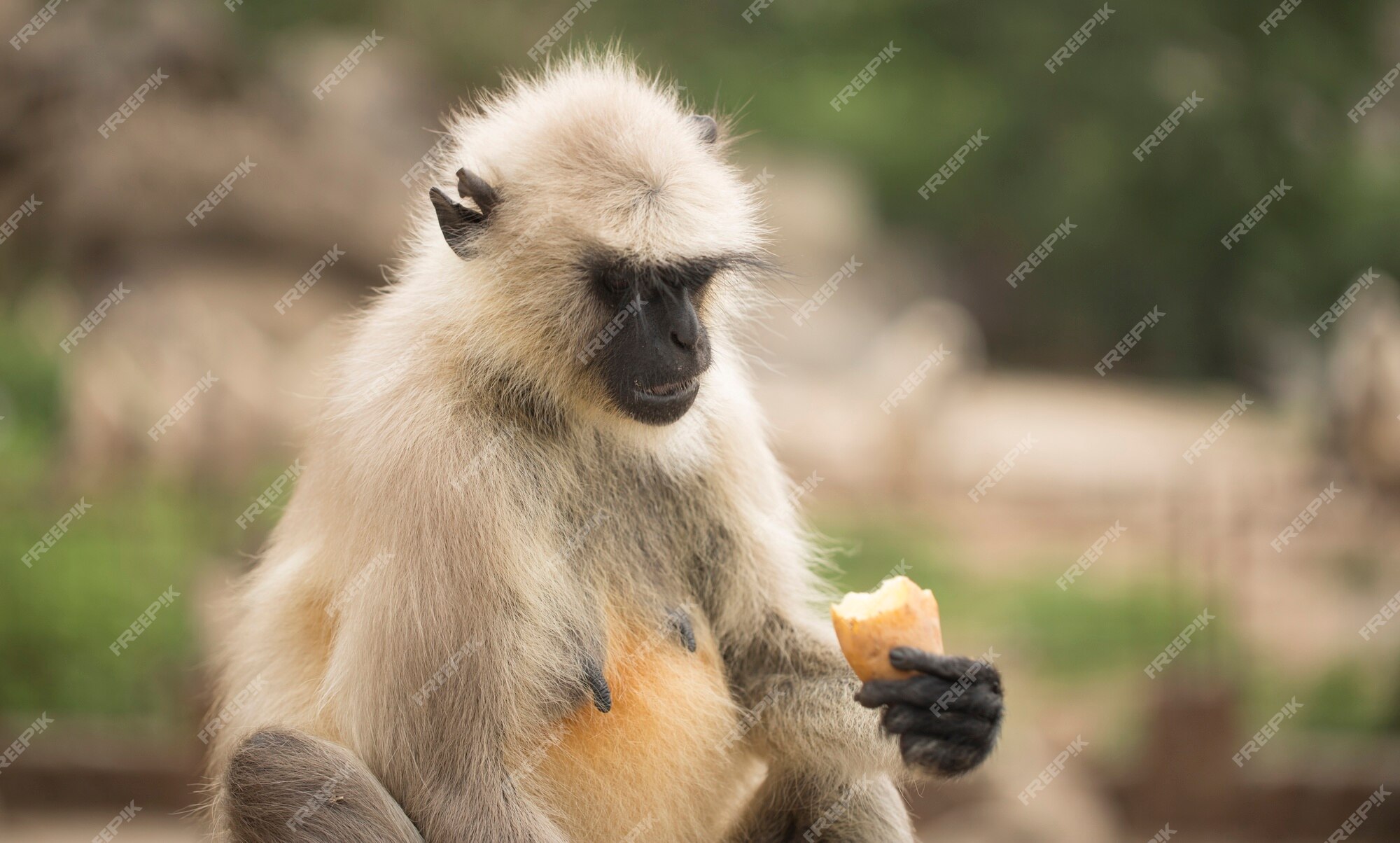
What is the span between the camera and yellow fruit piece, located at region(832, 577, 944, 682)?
12.0 feet

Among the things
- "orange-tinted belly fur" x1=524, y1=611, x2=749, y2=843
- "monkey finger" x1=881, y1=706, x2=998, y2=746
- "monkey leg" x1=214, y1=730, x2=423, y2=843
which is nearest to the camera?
"monkey leg" x1=214, y1=730, x2=423, y2=843

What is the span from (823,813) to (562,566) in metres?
1.26

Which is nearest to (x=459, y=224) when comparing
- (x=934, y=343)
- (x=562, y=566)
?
(x=562, y=566)

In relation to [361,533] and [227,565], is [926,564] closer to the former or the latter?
[227,565]

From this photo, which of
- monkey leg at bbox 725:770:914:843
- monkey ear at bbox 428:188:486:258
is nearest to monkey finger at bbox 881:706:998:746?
monkey leg at bbox 725:770:914:843

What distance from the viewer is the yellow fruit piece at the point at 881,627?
365 cm

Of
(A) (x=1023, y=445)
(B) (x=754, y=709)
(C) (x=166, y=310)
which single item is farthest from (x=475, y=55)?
(B) (x=754, y=709)

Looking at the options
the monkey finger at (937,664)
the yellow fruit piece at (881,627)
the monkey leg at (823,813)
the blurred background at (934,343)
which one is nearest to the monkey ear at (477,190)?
the blurred background at (934,343)

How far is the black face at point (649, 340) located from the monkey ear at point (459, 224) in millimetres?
375

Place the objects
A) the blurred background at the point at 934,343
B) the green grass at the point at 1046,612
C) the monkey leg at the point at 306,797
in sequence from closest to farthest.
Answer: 1. the monkey leg at the point at 306,797
2. the blurred background at the point at 934,343
3. the green grass at the point at 1046,612

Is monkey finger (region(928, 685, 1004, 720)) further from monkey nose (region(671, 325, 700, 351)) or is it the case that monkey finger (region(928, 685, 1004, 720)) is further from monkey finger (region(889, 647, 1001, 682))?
monkey nose (region(671, 325, 700, 351))

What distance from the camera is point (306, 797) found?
129 inches

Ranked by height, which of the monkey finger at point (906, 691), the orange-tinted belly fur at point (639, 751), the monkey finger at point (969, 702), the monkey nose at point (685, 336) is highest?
the monkey nose at point (685, 336)

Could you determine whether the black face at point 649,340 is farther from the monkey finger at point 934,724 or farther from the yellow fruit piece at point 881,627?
the monkey finger at point 934,724
